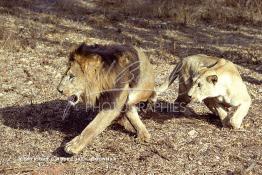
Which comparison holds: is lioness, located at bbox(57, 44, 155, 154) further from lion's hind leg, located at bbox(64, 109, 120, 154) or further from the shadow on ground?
the shadow on ground

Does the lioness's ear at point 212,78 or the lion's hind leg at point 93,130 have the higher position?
the lioness's ear at point 212,78

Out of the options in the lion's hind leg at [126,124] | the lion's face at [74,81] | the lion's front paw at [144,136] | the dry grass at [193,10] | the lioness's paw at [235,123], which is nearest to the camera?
the lion's face at [74,81]

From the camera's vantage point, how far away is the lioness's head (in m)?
5.16

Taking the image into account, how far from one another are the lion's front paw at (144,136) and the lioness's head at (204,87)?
0.52 meters

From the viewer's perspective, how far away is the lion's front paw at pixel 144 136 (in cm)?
508

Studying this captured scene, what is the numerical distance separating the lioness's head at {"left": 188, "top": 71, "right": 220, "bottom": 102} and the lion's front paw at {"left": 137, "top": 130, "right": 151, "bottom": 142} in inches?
20.5

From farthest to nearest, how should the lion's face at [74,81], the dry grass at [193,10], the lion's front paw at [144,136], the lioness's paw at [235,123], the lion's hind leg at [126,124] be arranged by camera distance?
the dry grass at [193,10], the lioness's paw at [235,123], the lion's hind leg at [126,124], the lion's front paw at [144,136], the lion's face at [74,81]

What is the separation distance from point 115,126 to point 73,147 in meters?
0.78

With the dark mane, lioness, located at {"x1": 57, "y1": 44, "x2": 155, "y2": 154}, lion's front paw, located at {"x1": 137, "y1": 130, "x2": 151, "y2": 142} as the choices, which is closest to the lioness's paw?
lion's front paw, located at {"x1": 137, "y1": 130, "x2": 151, "y2": 142}

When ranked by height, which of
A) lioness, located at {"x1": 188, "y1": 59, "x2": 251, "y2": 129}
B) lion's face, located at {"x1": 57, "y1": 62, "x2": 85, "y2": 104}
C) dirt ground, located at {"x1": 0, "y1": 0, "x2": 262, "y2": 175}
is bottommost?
dirt ground, located at {"x1": 0, "y1": 0, "x2": 262, "y2": 175}

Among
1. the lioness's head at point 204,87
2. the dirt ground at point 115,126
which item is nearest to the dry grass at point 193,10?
the dirt ground at point 115,126

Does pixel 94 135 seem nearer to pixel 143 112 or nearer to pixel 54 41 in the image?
pixel 143 112

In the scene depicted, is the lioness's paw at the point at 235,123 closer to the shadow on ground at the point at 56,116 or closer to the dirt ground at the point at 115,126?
the dirt ground at the point at 115,126

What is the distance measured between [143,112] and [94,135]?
1.06 metres
